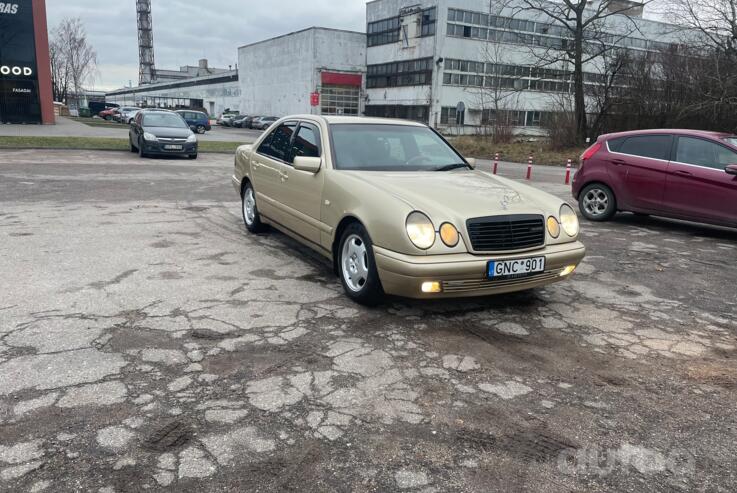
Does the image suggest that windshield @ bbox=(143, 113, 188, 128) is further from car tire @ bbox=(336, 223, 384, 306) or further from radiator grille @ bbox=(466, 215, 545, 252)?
radiator grille @ bbox=(466, 215, 545, 252)

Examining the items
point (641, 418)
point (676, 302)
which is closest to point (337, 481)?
point (641, 418)

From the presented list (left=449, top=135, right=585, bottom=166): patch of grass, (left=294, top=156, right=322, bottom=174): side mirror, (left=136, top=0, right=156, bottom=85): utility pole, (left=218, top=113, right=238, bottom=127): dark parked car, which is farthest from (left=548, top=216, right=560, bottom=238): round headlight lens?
(left=136, top=0, right=156, bottom=85): utility pole

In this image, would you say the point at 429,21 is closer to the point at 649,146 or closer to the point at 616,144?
the point at 616,144

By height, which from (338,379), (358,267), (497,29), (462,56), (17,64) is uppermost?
(497,29)

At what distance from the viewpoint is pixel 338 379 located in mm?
3395

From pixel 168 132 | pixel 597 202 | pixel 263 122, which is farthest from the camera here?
pixel 263 122

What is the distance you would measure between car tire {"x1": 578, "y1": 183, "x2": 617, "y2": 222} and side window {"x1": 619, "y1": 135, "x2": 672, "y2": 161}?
72 cm

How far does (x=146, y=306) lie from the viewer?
4539mm

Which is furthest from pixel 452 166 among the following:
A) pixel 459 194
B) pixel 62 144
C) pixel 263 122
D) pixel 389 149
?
pixel 263 122

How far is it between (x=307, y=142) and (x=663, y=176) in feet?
18.8

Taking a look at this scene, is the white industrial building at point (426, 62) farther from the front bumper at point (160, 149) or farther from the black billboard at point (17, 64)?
the front bumper at point (160, 149)

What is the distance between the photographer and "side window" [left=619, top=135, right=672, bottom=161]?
8516 millimetres

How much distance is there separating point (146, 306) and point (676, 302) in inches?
188

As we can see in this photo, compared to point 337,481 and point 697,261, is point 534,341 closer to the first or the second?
point 337,481
